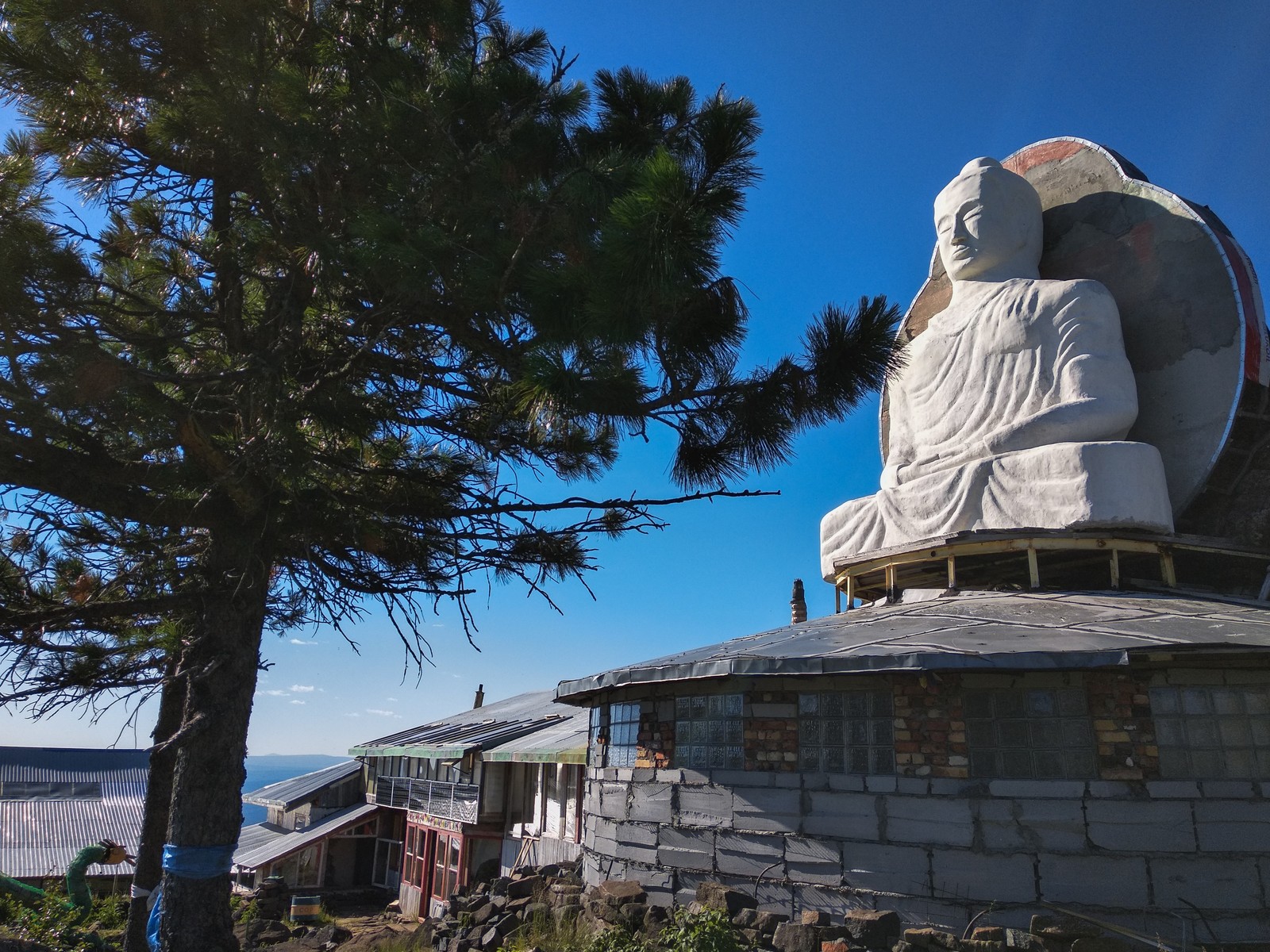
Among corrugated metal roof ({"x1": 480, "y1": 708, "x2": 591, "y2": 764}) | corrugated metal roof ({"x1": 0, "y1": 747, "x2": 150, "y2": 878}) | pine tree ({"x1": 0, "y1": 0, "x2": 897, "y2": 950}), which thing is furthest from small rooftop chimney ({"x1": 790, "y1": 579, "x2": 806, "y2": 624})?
corrugated metal roof ({"x1": 0, "y1": 747, "x2": 150, "y2": 878})

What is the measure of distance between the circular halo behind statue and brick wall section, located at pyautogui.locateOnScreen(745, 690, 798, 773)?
5.96 metres

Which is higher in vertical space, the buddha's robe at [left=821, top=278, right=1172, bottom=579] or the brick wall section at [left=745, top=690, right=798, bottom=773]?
the buddha's robe at [left=821, top=278, right=1172, bottom=579]

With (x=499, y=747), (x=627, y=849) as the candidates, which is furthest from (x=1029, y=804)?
(x=499, y=747)

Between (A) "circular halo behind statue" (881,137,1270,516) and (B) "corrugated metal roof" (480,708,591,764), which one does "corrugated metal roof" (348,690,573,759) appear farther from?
(A) "circular halo behind statue" (881,137,1270,516)

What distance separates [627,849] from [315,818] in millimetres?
19927

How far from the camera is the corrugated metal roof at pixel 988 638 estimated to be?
7.45 metres

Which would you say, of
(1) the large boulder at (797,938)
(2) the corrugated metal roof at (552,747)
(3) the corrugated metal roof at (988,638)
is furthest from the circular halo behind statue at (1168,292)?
(2) the corrugated metal roof at (552,747)

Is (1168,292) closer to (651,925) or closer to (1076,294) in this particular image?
(1076,294)

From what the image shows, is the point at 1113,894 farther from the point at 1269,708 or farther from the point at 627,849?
the point at 627,849

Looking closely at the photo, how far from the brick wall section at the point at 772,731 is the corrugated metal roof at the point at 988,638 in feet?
1.62

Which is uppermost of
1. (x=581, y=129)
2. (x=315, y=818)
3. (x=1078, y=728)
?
(x=581, y=129)

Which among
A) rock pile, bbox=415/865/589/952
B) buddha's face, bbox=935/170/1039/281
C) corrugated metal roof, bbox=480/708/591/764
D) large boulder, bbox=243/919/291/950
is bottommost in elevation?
large boulder, bbox=243/919/291/950

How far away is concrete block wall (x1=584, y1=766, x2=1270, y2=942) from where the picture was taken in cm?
719

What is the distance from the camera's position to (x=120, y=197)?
718 cm
